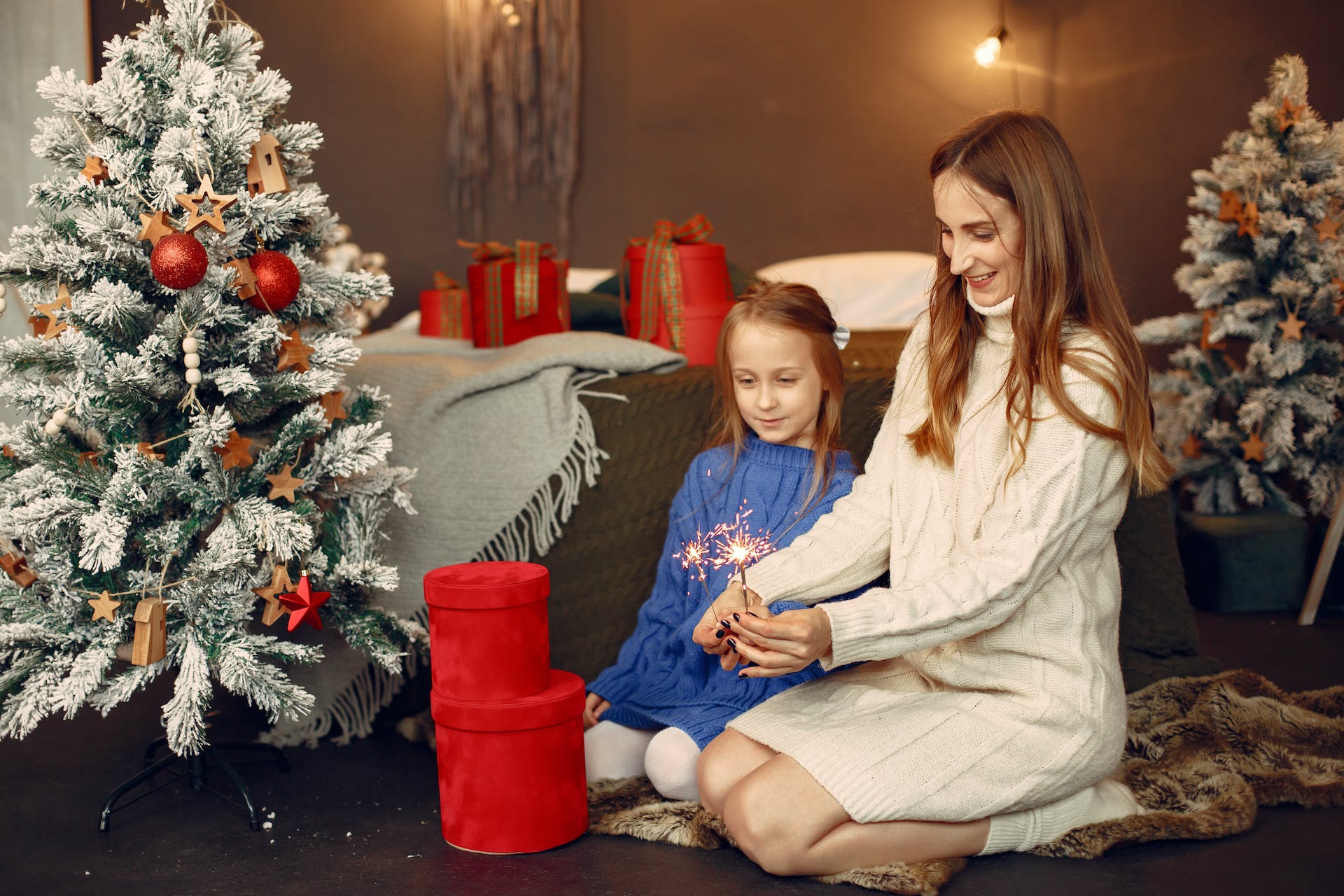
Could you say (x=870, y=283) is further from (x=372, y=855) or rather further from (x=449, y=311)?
(x=372, y=855)

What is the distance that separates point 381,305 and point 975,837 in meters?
3.41

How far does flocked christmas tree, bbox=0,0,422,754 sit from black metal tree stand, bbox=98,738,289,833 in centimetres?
11

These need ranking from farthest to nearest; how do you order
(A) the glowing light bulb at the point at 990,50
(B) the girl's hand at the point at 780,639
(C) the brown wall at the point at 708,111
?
(A) the glowing light bulb at the point at 990,50 < (C) the brown wall at the point at 708,111 < (B) the girl's hand at the point at 780,639

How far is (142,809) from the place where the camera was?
1.74 meters

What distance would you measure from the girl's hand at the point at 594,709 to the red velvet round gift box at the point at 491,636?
10.8 inches

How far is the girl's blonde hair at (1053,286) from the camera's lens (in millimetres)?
1419

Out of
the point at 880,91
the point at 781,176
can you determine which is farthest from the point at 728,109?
the point at 880,91

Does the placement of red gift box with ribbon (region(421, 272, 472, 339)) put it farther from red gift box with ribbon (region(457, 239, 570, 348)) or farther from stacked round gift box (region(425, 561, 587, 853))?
stacked round gift box (region(425, 561, 587, 853))

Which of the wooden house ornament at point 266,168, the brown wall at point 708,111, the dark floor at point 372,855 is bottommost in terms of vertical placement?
the dark floor at point 372,855

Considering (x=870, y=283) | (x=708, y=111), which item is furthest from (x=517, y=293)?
(x=708, y=111)

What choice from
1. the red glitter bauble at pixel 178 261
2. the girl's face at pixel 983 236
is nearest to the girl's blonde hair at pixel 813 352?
the girl's face at pixel 983 236

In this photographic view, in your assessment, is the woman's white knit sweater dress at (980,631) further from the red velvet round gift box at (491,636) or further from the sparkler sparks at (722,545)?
the red velvet round gift box at (491,636)

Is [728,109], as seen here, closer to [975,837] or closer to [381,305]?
[381,305]

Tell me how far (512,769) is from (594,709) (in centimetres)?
32
